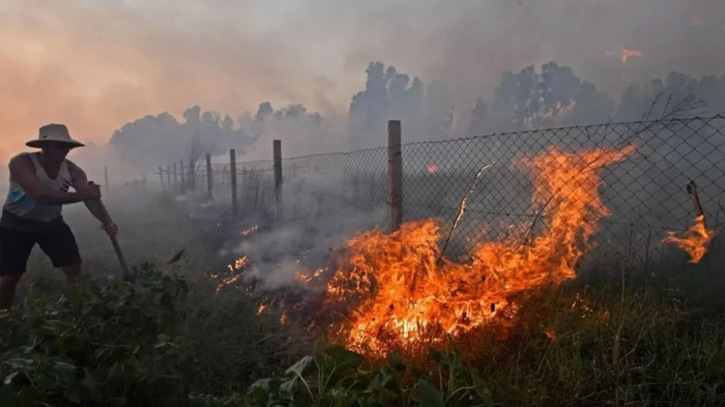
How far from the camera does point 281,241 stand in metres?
8.88

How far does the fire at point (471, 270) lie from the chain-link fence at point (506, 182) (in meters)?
0.16

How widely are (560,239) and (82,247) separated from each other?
35.3ft

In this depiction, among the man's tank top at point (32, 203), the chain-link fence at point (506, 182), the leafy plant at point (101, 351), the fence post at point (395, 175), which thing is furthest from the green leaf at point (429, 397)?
the man's tank top at point (32, 203)

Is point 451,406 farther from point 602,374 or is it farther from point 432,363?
A: point 602,374

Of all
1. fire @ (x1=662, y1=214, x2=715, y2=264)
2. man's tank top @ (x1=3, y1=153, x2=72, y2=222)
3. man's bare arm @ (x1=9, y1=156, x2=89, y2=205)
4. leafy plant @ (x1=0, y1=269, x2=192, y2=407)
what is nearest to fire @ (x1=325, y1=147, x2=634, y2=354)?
fire @ (x1=662, y1=214, x2=715, y2=264)

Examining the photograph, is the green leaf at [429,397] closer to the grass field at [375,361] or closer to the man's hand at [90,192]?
the grass field at [375,361]

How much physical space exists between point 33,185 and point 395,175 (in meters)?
3.79

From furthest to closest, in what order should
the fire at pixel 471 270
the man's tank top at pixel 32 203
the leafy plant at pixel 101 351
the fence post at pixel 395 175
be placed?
the fence post at pixel 395 175 < the man's tank top at pixel 32 203 < the fire at pixel 471 270 < the leafy plant at pixel 101 351

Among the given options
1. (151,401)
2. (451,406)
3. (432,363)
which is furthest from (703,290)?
(151,401)

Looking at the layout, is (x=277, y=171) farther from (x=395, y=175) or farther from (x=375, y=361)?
(x=375, y=361)

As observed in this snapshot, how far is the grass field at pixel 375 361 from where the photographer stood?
2215mm

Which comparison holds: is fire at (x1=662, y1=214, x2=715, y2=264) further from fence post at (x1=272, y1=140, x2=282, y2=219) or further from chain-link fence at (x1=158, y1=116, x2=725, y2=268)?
fence post at (x1=272, y1=140, x2=282, y2=219)

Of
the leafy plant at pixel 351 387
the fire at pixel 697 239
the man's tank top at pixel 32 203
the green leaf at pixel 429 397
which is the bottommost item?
the leafy plant at pixel 351 387

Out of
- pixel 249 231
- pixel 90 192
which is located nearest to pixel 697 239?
pixel 90 192
